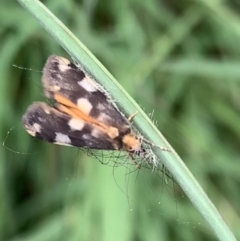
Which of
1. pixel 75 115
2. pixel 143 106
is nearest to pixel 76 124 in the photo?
pixel 75 115

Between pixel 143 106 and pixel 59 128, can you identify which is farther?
pixel 143 106

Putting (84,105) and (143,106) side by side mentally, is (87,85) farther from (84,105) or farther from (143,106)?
(143,106)

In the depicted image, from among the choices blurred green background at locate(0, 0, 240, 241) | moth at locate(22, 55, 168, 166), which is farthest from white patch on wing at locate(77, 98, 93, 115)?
blurred green background at locate(0, 0, 240, 241)

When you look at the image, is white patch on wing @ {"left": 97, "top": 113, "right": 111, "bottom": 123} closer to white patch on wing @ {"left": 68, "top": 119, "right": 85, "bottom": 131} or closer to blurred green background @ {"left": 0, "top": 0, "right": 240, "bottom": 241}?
white patch on wing @ {"left": 68, "top": 119, "right": 85, "bottom": 131}

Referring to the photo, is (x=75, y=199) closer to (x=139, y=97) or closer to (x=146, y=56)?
(x=139, y=97)

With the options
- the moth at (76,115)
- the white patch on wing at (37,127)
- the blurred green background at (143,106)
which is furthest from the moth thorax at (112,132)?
the blurred green background at (143,106)

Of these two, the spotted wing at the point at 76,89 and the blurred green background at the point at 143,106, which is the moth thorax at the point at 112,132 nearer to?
the spotted wing at the point at 76,89
